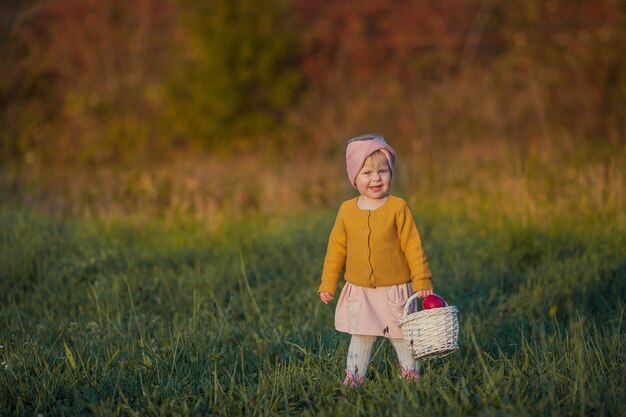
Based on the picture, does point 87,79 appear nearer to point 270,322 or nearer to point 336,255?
point 270,322

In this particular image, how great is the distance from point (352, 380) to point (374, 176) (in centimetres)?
103

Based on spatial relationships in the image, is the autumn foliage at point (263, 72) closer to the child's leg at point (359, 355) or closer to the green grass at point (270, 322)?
the green grass at point (270, 322)

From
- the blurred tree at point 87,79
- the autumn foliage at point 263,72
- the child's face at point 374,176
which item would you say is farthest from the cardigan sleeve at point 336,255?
the blurred tree at point 87,79

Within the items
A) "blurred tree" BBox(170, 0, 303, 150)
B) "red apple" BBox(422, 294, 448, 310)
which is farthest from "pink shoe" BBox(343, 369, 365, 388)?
"blurred tree" BBox(170, 0, 303, 150)

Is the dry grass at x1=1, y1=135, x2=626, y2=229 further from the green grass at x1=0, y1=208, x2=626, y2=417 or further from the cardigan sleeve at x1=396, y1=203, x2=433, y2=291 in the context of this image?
the cardigan sleeve at x1=396, y1=203, x2=433, y2=291

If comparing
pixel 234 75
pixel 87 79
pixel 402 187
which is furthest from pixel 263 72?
pixel 402 187

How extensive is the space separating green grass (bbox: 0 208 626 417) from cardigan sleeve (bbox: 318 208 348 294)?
0.46 metres

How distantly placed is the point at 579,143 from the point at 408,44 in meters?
6.99

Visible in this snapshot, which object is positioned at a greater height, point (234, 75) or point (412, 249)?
point (234, 75)

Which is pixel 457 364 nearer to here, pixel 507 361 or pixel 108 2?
pixel 507 361

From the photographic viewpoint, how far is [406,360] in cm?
364

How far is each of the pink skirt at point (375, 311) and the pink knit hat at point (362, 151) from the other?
59 cm

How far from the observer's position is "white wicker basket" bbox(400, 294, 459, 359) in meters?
3.31

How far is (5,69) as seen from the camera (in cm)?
1500
